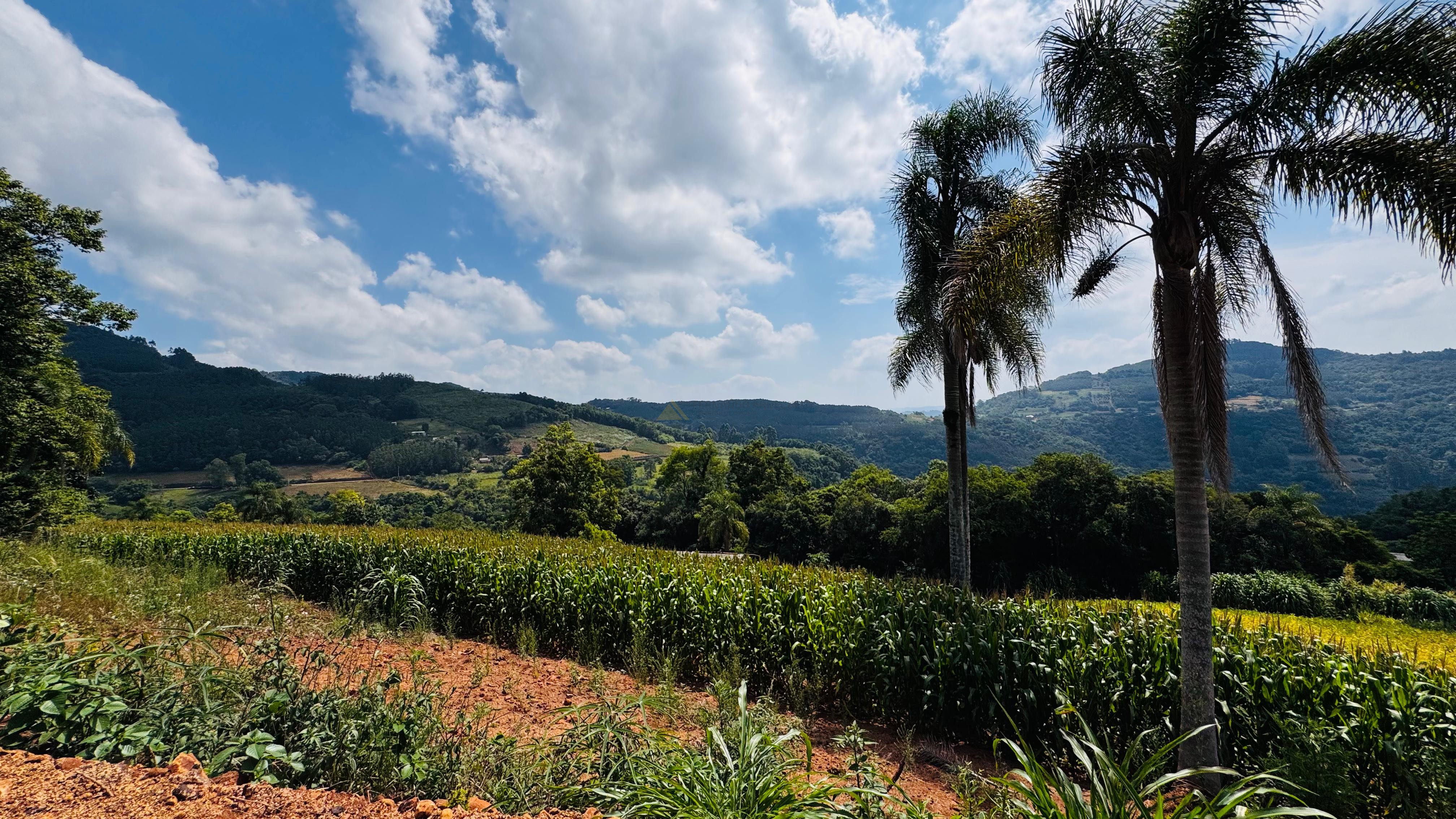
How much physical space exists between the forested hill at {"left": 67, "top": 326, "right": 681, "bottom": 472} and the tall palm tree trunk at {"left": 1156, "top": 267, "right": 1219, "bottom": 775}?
4686 inches

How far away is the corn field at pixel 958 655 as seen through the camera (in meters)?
3.92

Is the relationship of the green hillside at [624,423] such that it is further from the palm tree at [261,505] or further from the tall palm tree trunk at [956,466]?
the tall palm tree trunk at [956,466]

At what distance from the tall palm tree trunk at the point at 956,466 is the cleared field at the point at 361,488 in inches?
3487

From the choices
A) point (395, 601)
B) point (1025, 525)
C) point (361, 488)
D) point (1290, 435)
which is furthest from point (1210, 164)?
point (1290, 435)

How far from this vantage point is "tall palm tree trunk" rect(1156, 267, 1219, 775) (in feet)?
14.4

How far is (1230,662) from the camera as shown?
4918mm

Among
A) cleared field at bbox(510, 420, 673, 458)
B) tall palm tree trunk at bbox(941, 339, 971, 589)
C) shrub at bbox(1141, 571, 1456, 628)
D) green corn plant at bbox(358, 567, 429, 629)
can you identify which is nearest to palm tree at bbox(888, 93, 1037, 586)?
tall palm tree trunk at bbox(941, 339, 971, 589)

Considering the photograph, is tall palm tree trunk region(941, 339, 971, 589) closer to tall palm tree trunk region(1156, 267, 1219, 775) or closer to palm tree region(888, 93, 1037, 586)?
palm tree region(888, 93, 1037, 586)

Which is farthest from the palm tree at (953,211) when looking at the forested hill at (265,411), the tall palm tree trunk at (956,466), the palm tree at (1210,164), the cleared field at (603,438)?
the forested hill at (265,411)

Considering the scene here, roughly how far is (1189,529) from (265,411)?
5825 inches

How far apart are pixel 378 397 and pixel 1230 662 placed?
170622 millimetres

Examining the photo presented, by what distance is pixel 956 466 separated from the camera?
10695 mm

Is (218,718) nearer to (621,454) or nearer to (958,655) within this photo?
(958,655)

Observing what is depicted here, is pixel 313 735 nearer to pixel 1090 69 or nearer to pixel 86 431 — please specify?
pixel 1090 69
